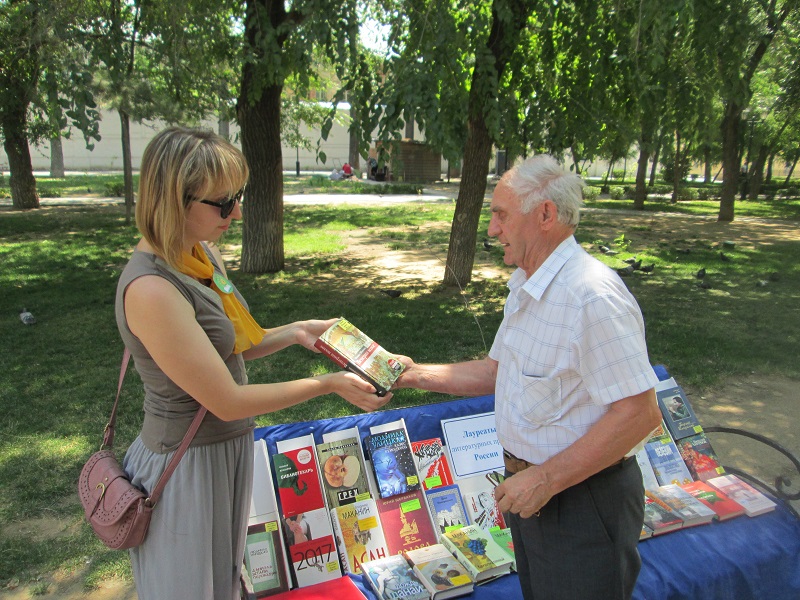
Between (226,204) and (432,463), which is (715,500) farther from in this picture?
(226,204)

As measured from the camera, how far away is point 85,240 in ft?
39.7

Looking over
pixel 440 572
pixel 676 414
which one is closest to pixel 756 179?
pixel 676 414

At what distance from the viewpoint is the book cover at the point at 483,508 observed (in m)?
3.16

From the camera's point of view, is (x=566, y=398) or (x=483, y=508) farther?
(x=483, y=508)

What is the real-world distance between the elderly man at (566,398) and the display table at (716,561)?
0.90 meters

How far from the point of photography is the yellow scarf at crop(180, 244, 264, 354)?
181cm

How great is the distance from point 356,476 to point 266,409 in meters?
1.40

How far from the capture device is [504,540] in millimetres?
2945

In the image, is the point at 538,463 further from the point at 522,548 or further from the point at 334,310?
the point at 334,310

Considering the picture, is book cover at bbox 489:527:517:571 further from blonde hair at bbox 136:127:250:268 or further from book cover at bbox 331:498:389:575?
blonde hair at bbox 136:127:250:268

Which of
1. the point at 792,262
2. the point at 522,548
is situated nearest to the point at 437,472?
the point at 522,548

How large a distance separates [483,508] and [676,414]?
132 centimetres

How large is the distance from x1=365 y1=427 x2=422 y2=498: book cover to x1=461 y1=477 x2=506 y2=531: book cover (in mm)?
304

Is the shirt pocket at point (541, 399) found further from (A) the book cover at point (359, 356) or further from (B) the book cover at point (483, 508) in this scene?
(B) the book cover at point (483, 508)
